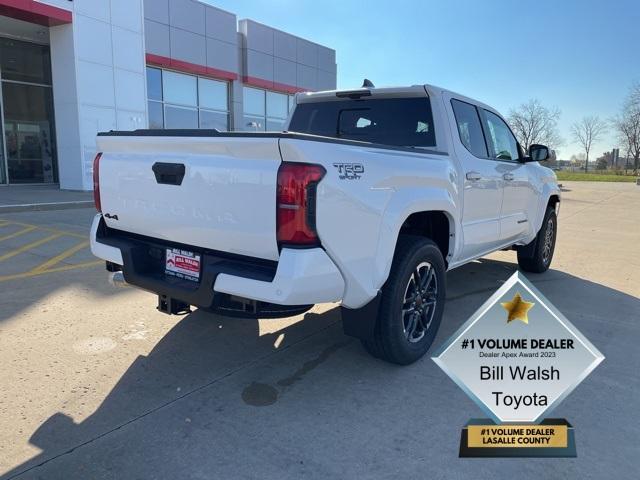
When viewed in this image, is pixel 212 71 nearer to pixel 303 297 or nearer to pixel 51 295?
pixel 51 295

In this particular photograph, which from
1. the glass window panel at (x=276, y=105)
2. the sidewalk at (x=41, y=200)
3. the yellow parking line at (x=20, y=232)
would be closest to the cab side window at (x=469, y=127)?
the yellow parking line at (x=20, y=232)

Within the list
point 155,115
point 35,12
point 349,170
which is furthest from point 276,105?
point 349,170

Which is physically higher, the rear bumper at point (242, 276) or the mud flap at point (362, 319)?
the rear bumper at point (242, 276)

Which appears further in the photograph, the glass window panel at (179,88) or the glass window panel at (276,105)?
the glass window panel at (276,105)

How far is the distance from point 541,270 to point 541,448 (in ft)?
14.3

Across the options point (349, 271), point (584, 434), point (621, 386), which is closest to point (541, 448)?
point (584, 434)

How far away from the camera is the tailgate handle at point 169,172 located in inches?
118

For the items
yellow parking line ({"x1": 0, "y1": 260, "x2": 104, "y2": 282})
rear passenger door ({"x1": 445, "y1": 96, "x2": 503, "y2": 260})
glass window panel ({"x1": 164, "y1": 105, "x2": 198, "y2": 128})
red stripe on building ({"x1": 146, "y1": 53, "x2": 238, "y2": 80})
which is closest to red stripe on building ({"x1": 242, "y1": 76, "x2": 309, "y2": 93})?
red stripe on building ({"x1": 146, "y1": 53, "x2": 238, "y2": 80})

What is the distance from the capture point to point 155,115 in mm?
19031

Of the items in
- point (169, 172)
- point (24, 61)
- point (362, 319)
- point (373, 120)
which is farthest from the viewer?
point (24, 61)

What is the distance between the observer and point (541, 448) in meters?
2.68

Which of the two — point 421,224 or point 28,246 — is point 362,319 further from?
point 28,246

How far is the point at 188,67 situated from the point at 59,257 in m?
14.9

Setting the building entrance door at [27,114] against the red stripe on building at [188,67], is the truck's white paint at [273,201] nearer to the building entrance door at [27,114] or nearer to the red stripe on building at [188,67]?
the building entrance door at [27,114]
